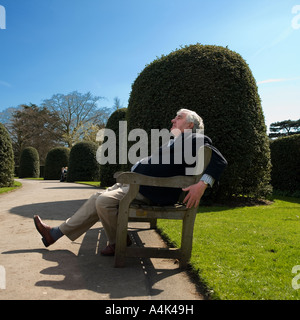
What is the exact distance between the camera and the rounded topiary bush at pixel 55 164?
26531 millimetres

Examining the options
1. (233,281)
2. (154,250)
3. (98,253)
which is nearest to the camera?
(233,281)

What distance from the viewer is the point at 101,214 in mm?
2807

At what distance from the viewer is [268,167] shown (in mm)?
7566

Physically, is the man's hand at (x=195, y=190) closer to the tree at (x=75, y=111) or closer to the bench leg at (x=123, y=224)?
the bench leg at (x=123, y=224)

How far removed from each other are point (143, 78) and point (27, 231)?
512 centimetres

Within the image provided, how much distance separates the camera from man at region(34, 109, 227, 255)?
100 inches

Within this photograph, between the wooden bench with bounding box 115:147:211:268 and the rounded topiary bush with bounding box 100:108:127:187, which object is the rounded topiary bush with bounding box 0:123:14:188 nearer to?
the rounded topiary bush with bounding box 100:108:127:187

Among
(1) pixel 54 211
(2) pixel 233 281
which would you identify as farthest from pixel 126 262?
(1) pixel 54 211

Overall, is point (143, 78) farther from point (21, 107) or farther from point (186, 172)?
point (21, 107)

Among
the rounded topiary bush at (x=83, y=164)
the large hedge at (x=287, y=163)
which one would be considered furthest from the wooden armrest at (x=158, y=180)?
the rounded topiary bush at (x=83, y=164)

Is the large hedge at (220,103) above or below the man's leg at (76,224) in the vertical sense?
above

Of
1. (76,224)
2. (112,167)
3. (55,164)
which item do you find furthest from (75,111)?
(76,224)

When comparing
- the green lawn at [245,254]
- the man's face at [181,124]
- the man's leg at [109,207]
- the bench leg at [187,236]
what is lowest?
the green lawn at [245,254]

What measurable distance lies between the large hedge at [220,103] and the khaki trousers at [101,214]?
4402 millimetres
